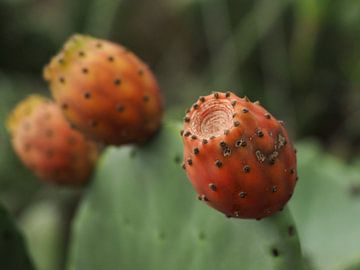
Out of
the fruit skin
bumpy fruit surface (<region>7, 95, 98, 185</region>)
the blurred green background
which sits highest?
the fruit skin

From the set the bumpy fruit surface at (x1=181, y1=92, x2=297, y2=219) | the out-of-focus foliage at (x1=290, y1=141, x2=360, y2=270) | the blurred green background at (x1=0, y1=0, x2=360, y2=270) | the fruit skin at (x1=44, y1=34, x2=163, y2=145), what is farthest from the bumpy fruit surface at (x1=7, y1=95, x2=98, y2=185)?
the blurred green background at (x1=0, y1=0, x2=360, y2=270)

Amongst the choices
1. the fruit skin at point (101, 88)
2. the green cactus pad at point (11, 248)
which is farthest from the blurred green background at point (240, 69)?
the fruit skin at point (101, 88)

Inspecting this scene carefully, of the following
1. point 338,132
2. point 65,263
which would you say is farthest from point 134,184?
point 338,132

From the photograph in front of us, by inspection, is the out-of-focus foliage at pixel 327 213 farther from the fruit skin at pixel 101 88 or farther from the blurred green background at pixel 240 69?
the blurred green background at pixel 240 69

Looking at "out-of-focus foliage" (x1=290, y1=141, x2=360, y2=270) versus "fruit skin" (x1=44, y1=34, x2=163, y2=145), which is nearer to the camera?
"fruit skin" (x1=44, y1=34, x2=163, y2=145)

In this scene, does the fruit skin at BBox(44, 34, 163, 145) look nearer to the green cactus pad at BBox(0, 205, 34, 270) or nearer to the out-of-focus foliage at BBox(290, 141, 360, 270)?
the green cactus pad at BBox(0, 205, 34, 270)

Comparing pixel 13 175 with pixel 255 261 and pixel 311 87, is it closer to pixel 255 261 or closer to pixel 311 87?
pixel 311 87

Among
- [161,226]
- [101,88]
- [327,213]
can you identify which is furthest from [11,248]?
[327,213]

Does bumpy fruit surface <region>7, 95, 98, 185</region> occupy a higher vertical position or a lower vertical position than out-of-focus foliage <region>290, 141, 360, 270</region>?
higher
